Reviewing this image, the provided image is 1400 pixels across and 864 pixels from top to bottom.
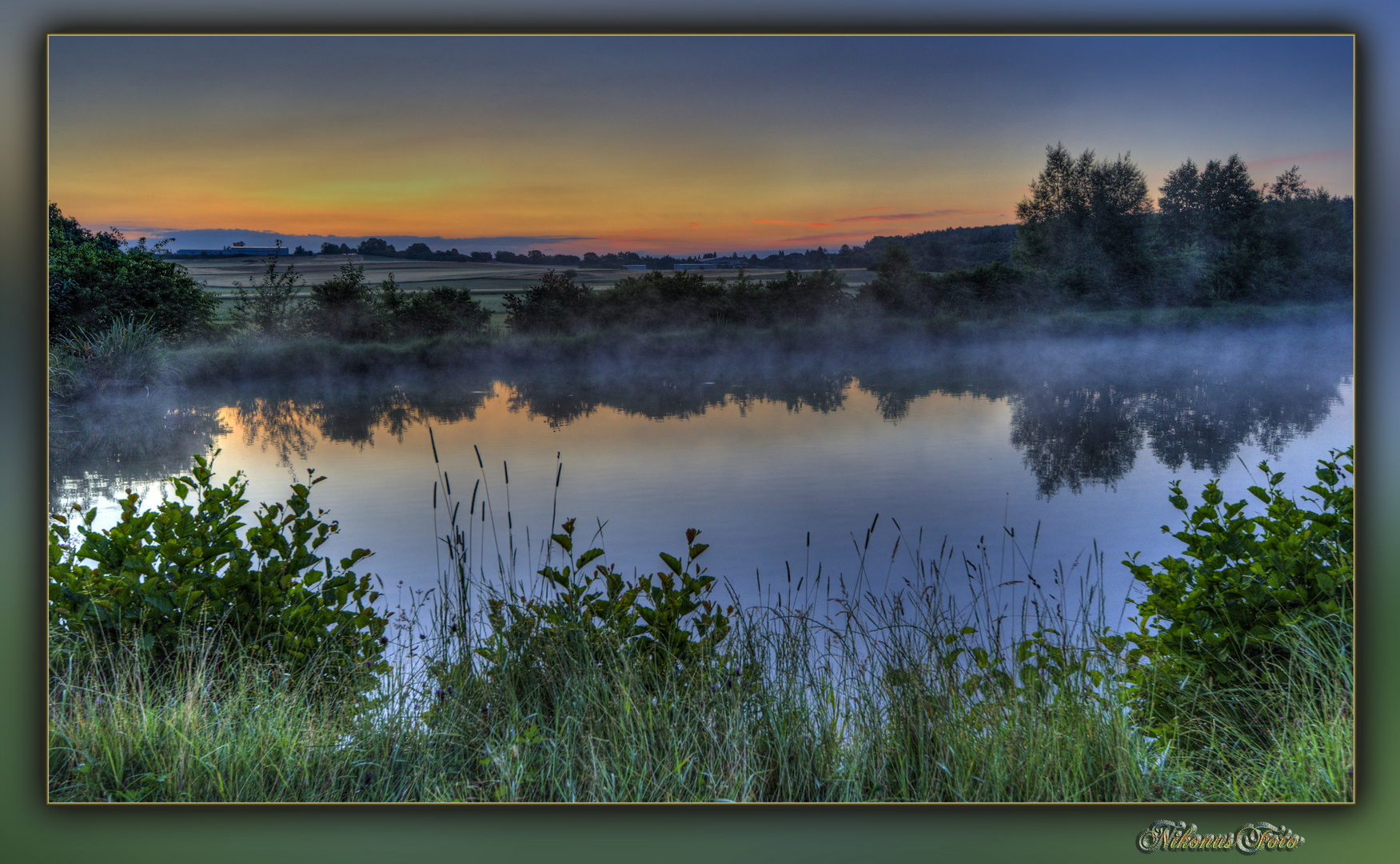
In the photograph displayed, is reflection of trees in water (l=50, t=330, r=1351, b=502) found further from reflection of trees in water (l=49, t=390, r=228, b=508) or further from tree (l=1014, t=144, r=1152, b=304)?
tree (l=1014, t=144, r=1152, b=304)

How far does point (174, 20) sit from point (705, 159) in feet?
5.62

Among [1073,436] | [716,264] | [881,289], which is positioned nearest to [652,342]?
[716,264]

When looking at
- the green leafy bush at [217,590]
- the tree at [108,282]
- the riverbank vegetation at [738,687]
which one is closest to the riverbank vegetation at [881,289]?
the tree at [108,282]

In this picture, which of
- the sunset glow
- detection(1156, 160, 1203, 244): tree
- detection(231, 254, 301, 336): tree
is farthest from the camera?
detection(231, 254, 301, 336): tree

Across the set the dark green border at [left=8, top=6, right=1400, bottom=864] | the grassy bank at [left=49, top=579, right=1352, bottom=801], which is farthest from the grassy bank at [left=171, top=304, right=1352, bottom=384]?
the grassy bank at [left=49, top=579, right=1352, bottom=801]

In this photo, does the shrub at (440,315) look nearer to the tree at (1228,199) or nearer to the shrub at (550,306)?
the shrub at (550,306)

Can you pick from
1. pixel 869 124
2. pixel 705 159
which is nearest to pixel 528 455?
pixel 705 159

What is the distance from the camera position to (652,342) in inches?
117

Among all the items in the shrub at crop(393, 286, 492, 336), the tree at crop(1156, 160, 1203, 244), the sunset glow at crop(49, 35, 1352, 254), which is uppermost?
the sunset glow at crop(49, 35, 1352, 254)

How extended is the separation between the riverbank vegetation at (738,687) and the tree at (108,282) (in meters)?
0.66

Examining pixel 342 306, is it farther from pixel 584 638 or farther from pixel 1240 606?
pixel 1240 606

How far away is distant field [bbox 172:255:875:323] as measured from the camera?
280 cm

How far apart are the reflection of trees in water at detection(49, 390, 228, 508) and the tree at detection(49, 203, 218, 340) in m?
0.26

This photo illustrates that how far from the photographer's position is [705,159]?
2809mm
